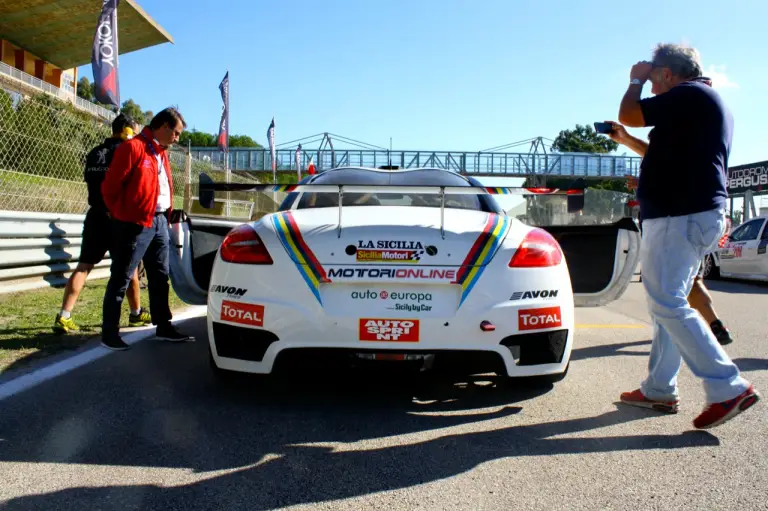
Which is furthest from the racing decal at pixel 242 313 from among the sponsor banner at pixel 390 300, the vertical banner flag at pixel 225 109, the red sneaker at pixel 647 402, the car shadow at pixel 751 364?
the vertical banner flag at pixel 225 109

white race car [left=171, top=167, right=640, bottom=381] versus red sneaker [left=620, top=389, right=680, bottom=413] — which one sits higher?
white race car [left=171, top=167, right=640, bottom=381]

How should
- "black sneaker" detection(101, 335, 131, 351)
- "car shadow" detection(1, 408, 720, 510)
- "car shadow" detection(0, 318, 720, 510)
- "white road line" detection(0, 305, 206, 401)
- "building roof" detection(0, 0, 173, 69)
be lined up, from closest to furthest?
"car shadow" detection(1, 408, 720, 510) < "car shadow" detection(0, 318, 720, 510) < "white road line" detection(0, 305, 206, 401) < "black sneaker" detection(101, 335, 131, 351) < "building roof" detection(0, 0, 173, 69)

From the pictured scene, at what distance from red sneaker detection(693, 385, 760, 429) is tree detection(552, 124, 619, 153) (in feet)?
359

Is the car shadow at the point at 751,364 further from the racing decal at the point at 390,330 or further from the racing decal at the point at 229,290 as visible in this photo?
the racing decal at the point at 229,290

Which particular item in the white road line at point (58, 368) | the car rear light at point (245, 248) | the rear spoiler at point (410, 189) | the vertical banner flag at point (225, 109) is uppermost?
the vertical banner flag at point (225, 109)

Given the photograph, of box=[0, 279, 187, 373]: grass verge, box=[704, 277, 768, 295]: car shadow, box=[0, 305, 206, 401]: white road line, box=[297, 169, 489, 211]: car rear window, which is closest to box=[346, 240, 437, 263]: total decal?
box=[297, 169, 489, 211]: car rear window

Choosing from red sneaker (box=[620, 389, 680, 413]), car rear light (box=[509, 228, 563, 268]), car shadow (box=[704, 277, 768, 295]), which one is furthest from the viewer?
car shadow (box=[704, 277, 768, 295])

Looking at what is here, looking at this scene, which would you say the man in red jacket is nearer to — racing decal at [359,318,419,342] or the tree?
racing decal at [359,318,419,342]

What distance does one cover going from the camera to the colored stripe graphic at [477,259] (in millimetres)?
3121

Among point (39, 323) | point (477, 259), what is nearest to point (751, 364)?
point (477, 259)

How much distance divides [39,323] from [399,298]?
3.78 meters

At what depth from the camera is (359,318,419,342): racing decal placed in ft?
10.1

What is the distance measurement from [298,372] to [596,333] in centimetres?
319

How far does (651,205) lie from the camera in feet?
10.7
